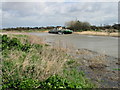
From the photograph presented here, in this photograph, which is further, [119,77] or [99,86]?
[119,77]

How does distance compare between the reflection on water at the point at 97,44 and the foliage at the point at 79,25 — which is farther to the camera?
the foliage at the point at 79,25

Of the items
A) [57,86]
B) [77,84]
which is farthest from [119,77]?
[57,86]

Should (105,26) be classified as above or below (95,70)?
above

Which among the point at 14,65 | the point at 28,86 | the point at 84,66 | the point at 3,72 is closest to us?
the point at 28,86

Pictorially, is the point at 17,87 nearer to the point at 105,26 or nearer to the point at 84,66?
the point at 84,66

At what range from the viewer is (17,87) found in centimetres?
366

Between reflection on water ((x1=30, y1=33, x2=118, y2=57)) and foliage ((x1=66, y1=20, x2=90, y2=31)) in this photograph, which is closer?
reflection on water ((x1=30, y1=33, x2=118, y2=57))

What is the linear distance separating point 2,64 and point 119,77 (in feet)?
13.0

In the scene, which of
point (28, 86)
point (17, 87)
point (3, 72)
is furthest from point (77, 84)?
point (3, 72)

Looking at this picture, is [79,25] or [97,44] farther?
[79,25]

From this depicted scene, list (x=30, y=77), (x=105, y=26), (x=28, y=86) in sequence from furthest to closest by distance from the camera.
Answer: (x=105, y=26) → (x=30, y=77) → (x=28, y=86)

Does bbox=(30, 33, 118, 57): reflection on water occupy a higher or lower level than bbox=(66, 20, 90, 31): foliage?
lower

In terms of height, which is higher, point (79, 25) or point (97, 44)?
point (79, 25)

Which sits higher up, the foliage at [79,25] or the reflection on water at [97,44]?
the foliage at [79,25]
